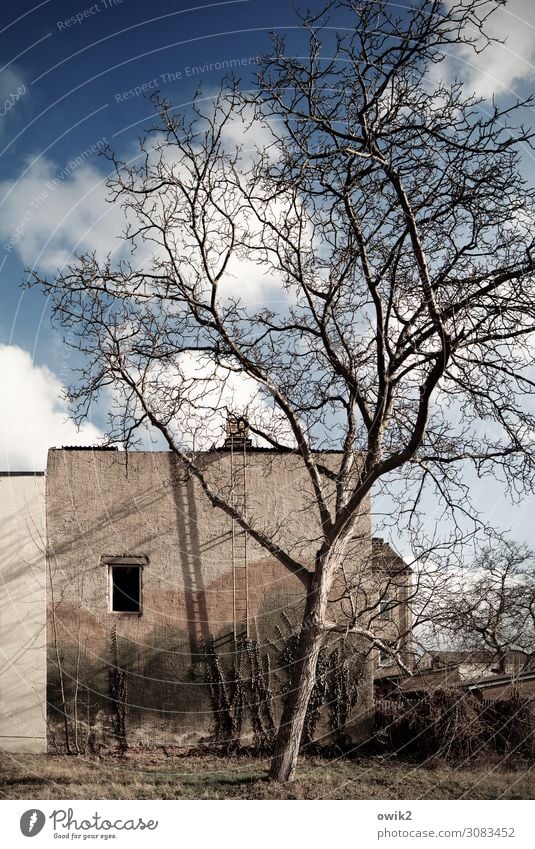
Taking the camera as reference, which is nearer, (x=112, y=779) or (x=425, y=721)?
(x=112, y=779)

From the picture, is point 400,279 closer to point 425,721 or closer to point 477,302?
point 477,302

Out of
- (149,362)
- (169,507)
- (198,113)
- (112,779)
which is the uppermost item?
(198,113)

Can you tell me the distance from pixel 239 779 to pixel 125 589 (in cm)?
326

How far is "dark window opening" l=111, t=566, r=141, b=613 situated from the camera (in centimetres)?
990

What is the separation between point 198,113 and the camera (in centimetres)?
684

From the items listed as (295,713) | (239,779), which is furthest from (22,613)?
(295,713)

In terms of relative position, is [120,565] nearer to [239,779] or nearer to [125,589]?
[125,589]

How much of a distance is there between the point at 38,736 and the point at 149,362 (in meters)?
5.08

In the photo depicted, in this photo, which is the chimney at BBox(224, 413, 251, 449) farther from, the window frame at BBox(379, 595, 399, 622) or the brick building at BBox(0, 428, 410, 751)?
the window frame at BBox(379, 595, 399, 622)

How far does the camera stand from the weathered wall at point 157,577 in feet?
31.7

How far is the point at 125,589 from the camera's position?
9.95 meters

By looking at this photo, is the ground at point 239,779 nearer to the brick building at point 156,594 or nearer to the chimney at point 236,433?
the brick building at point 156,594

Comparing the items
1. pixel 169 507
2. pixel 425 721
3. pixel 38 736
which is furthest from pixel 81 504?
pixel 425 721

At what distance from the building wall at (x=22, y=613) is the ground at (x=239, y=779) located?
525 mm
